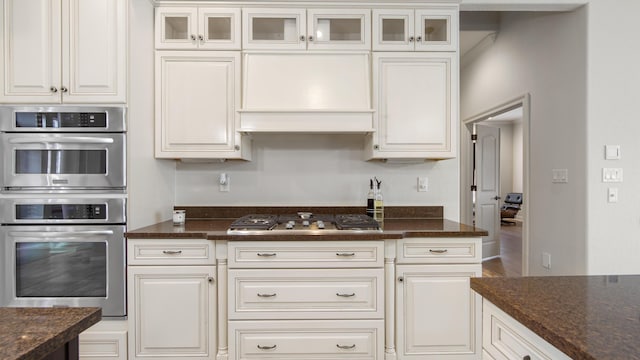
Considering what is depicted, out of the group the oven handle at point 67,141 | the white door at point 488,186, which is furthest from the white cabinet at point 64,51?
the white door at point 488,186

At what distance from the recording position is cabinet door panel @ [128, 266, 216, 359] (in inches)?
73.6

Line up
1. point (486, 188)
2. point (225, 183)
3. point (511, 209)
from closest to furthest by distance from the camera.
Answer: point (225, 183) < point (486, 188) < point (511, 209)

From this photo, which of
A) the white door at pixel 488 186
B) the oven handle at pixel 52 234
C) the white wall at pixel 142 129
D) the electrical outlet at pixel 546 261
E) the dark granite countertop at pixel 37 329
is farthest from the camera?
the white door at pixel 488 186

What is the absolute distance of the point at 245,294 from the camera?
6.09 ft

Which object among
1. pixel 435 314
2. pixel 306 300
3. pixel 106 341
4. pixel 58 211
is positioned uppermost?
pixel 58 211

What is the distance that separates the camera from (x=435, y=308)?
1913mm

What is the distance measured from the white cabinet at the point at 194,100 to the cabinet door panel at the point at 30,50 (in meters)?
0.55

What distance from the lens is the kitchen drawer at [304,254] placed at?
1.86 m

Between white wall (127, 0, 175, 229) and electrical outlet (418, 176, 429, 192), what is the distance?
1902 mm

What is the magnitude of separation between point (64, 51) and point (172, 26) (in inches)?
25.6

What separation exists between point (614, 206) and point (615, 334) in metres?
2.25

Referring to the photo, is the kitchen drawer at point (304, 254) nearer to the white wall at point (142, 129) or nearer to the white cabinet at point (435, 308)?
the white cabinet at point (435, 308)

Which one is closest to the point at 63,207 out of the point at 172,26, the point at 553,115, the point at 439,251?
the point at 172,26

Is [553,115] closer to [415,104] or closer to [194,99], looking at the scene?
[415,104]
